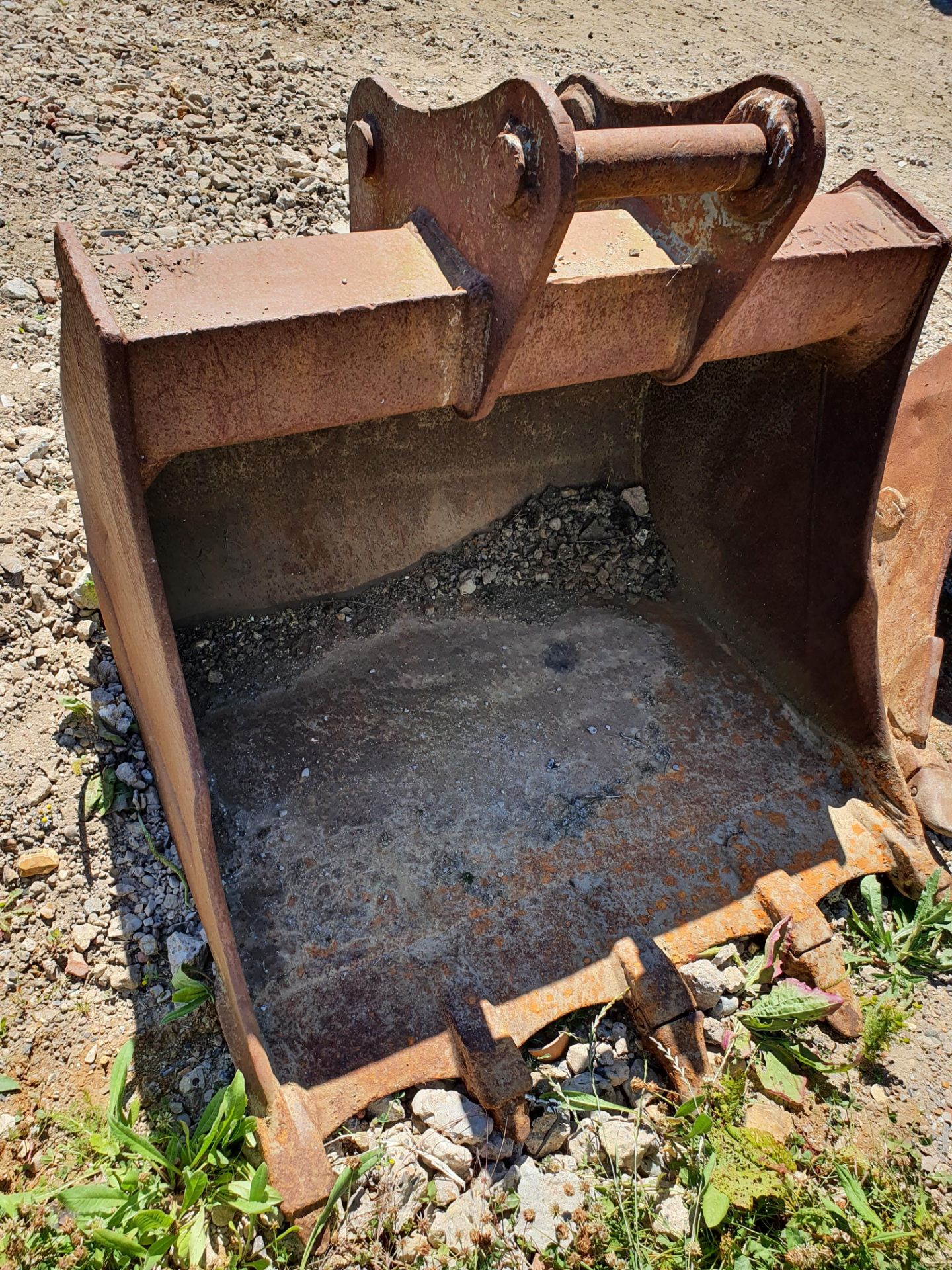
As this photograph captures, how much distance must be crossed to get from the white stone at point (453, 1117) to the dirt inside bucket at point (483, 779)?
0.41 ft

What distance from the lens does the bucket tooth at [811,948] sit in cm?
221

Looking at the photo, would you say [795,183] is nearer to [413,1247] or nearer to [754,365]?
[754,365]

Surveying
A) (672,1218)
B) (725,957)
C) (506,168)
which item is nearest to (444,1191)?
(672,1218)

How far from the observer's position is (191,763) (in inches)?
69.6

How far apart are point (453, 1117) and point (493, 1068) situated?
14 centimetres

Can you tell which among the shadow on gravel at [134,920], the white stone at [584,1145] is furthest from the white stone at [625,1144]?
the shadow on gravel at [134,920]

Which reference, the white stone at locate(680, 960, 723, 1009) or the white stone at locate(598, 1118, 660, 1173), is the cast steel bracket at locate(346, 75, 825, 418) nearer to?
the white stone at locate(680, 960, 723, 1009)

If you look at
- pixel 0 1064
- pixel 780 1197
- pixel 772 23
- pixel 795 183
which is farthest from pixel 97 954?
pixel 772 23

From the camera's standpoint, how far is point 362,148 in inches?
88.4

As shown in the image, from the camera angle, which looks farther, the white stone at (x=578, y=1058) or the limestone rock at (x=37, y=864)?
the limestone rock at (x=37, y=864)

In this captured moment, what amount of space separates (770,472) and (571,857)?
140 cm

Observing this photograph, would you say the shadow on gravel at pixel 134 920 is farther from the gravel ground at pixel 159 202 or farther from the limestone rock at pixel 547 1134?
the limestone rock at pixel 547 1134

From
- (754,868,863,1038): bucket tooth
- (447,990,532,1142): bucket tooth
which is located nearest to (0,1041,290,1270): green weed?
(447,990,532,1142): bucket tooth

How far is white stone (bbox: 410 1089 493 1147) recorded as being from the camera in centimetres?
190
